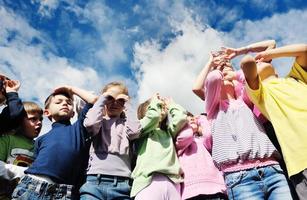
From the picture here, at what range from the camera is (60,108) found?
4504mm

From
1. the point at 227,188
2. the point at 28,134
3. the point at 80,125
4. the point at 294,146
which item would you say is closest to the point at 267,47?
the point at 294,146

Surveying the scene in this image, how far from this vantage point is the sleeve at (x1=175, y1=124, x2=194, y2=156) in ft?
13.9

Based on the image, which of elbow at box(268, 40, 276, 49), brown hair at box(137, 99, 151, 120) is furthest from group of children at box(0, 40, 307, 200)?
brown hair at box(137, 99, 151, 120)

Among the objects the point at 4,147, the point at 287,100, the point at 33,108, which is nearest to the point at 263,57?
the point at 287,100

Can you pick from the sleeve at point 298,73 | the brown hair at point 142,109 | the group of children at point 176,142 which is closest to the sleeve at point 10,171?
the group of children at point 176,142

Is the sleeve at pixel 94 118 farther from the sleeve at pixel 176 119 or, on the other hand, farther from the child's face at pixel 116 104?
the sleeve at pixel 176 119

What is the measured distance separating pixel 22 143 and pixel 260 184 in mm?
3161

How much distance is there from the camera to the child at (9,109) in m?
4.29

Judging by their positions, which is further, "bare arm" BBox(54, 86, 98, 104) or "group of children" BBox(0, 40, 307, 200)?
"bare arm" BBox(54, 86, 98, 104)

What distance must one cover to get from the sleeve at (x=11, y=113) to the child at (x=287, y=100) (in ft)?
9.47

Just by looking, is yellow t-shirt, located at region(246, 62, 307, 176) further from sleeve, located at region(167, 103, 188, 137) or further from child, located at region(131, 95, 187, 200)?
child, located at region(131, 95, 187, 200)

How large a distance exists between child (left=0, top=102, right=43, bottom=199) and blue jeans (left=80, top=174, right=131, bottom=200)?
3.22 feet

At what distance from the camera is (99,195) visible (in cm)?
363

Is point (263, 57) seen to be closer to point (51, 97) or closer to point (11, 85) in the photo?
point (51, 97)
